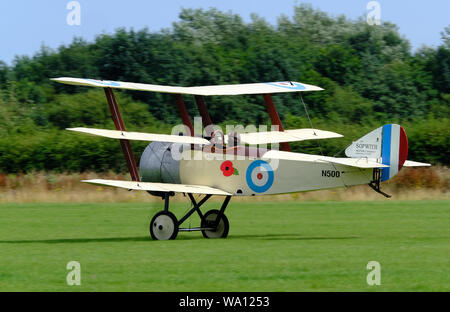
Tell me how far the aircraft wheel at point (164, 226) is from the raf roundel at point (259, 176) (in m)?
1.67

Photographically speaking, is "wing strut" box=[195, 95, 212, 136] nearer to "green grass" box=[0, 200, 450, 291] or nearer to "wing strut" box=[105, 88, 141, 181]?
"wing strut" box=[105, 88, 141, 181]

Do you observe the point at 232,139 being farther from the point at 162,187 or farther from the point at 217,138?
the point at 162,187

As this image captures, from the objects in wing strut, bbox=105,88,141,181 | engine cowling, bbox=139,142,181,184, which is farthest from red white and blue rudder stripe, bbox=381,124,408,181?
wing strut, bbox=105,88,141,181

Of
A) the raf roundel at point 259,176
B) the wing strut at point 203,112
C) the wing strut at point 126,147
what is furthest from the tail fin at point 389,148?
the wing strut at point 126,147

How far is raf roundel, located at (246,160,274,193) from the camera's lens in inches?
632

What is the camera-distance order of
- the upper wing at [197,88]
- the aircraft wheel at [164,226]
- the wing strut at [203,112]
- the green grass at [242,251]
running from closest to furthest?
the green grass at [242,251] → the upper wing at [197,88] → the aircraft wheel at [164,226] → the wing strut at [203,112]

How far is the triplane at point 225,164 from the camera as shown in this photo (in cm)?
1555

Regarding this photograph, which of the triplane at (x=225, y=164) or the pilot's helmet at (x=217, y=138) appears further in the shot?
the pilot's helmet at (x=217, y=138)

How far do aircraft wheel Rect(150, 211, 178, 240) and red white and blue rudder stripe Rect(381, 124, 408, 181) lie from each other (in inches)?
163

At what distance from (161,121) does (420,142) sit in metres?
14.2

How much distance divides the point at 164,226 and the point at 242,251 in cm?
254

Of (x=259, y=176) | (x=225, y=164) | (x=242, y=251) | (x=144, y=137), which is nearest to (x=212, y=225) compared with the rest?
(x=225, y=164)

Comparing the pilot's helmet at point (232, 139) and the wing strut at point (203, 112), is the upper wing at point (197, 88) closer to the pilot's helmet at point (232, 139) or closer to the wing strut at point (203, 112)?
the wing strut at point (203, 112)
